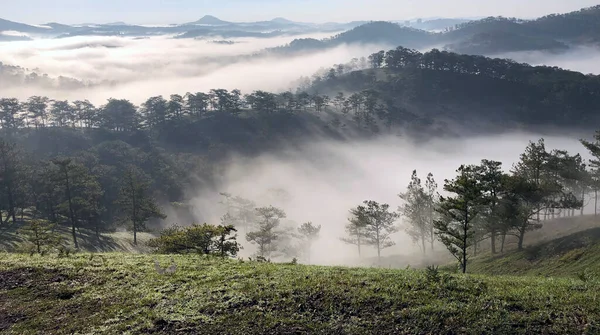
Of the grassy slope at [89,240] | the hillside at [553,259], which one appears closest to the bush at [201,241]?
the hillside at [553,259]

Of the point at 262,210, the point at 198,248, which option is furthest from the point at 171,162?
the point at 198,248

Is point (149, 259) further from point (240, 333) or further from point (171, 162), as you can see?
point (171, 162)

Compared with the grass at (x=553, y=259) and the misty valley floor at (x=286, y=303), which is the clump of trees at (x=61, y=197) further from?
the grass at (x=553, y=259)

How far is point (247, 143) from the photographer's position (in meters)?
170

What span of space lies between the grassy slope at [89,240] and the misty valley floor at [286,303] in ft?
136

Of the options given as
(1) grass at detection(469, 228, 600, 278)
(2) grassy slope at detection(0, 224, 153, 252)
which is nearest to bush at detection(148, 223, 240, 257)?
(1) grass at detection(469, 228, 600, 278)

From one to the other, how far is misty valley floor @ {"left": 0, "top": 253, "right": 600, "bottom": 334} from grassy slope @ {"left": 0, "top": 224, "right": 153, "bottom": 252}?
1638 inches

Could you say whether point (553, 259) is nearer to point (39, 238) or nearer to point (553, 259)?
point (553, 259)

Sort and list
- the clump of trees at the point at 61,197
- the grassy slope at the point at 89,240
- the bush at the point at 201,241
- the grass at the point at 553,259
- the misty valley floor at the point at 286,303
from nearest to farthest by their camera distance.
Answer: the misty valley floor at the point at 286,303 < the bush at the point at 201,241 < the grass at the point at 553,259 < the grassy slope at the point at 89,240 < the clump of trees at the point at 61,197

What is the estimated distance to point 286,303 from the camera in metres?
18.2

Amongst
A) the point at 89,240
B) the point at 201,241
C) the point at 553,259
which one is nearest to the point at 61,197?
the point at 89,240

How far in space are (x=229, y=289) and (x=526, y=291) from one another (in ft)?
45.6

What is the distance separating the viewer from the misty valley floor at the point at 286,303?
15.9 m

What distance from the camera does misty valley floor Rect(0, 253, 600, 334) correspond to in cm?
1595
